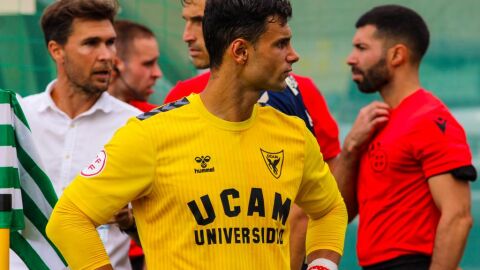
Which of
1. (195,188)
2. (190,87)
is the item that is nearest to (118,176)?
(195,188)

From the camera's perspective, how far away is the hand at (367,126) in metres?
6.00

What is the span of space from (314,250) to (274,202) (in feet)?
1.34

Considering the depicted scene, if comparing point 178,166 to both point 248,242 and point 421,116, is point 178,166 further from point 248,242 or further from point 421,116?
point 421,116

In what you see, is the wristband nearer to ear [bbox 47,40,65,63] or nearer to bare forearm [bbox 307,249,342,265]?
bare forearm [bbox 307,249,342,265]

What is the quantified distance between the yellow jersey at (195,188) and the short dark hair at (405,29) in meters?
2.58

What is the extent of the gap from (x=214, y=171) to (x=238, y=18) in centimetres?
51

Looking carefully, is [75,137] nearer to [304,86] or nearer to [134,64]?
[304,86]

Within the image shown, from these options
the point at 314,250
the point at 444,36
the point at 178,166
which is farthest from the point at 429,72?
the point at 178,166

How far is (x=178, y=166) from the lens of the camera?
3.58m

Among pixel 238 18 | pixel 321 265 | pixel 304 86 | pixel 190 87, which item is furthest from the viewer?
pixel 304 86

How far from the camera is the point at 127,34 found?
7504mm

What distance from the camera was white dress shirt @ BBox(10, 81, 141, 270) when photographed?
17.5 feet

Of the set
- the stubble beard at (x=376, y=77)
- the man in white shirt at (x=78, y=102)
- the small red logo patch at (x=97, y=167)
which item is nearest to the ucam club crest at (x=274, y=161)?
the small red logo patch at (x=97, y=167)

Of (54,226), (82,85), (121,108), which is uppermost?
(82,85)
